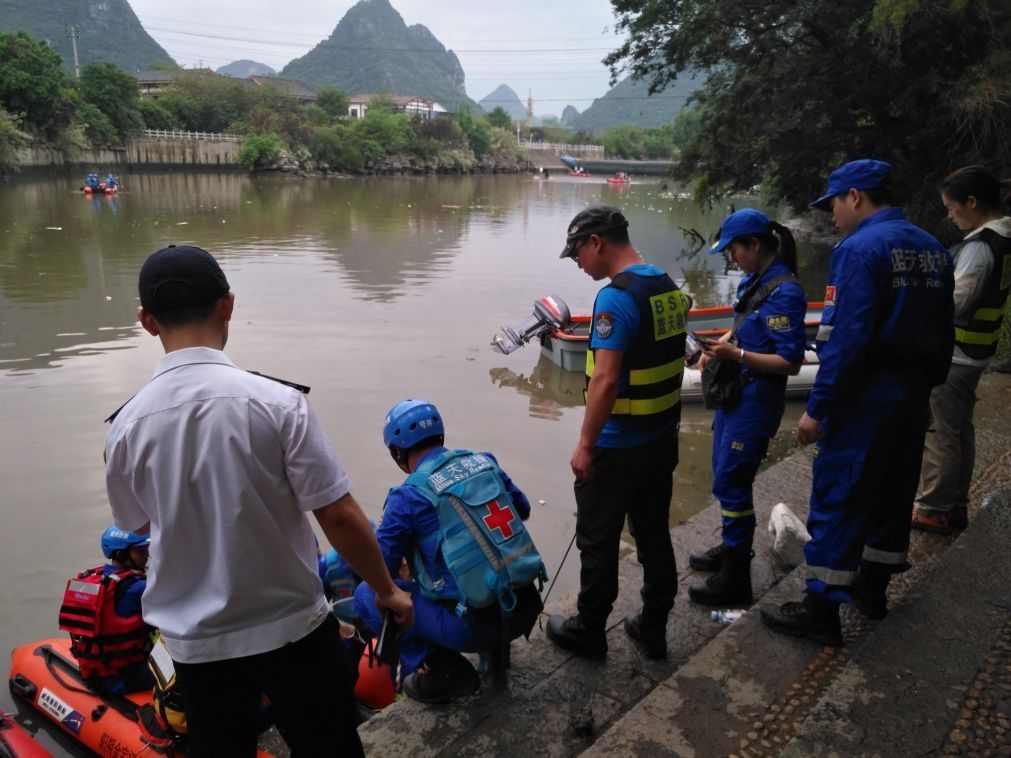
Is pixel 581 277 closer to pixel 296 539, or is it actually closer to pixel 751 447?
pixel 751 447

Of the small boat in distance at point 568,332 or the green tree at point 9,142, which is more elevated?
the green tree at point 9,142

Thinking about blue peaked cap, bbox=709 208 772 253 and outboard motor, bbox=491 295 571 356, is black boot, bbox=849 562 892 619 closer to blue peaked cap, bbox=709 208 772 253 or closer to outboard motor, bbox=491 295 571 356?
blue peaked cap, bbox=709 208 772 253

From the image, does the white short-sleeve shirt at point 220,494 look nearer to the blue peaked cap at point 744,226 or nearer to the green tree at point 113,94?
the blue peaked cap at point 744,226

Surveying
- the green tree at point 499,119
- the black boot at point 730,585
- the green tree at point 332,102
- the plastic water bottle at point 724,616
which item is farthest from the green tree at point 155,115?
the plastic water bottle at point 724,616

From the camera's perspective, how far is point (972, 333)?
370 cm

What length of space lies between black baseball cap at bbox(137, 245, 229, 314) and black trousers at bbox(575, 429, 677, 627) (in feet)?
5.23

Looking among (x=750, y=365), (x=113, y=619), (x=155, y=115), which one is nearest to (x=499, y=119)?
(x=155, y=115)

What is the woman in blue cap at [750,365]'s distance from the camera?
3.28 m

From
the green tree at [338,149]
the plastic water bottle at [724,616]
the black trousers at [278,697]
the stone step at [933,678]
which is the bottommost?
the plastic water bottle at [724,616]

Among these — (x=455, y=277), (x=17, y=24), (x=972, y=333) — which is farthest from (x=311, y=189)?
(x=17, y=24)

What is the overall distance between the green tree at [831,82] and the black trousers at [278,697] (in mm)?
10918

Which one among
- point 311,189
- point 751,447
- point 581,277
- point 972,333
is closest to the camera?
point 751,447

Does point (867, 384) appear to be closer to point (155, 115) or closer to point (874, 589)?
point (874, 589)

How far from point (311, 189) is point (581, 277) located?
33.3m
